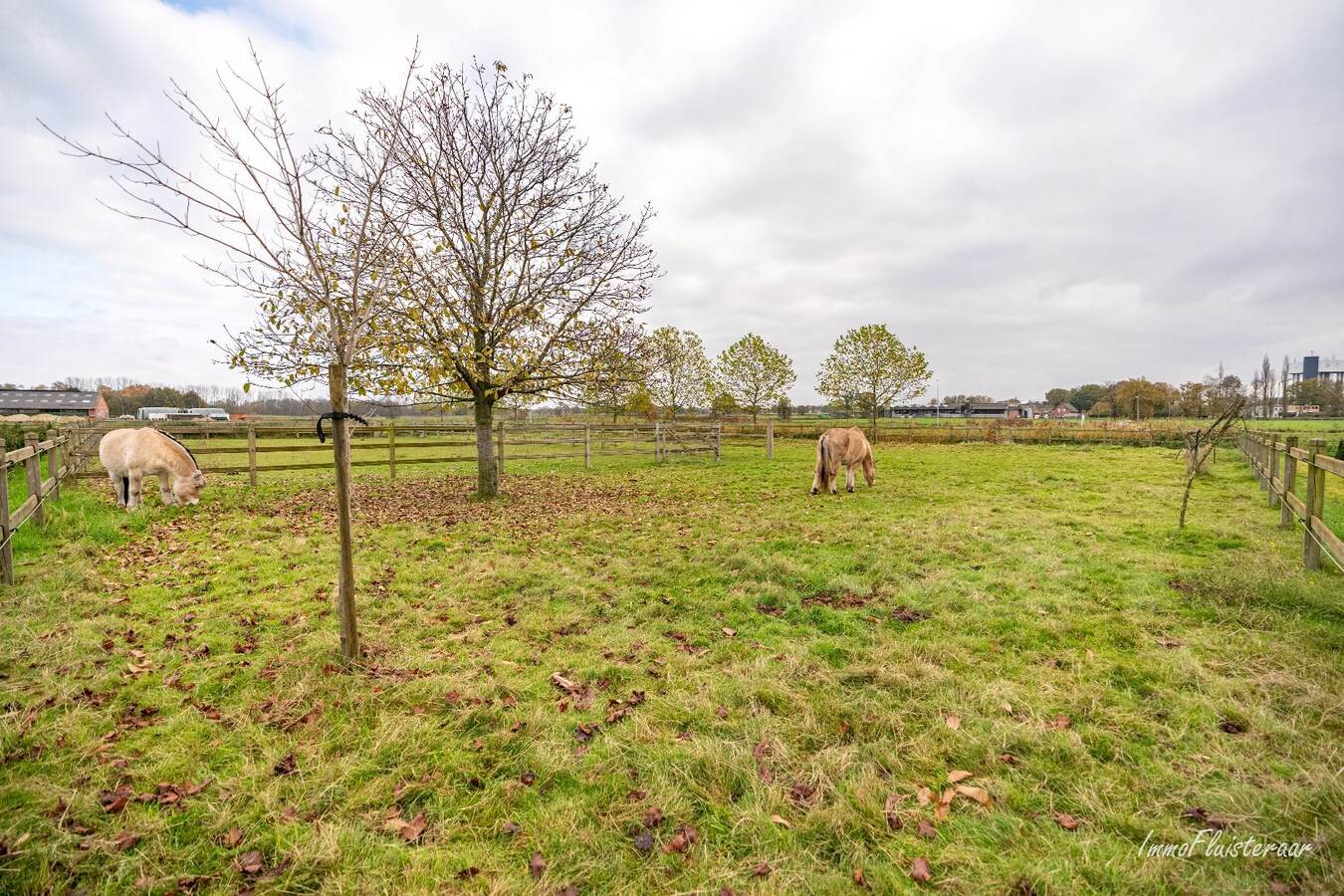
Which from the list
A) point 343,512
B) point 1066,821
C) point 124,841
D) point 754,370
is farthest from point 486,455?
point 754,370

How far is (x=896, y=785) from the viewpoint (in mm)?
2631

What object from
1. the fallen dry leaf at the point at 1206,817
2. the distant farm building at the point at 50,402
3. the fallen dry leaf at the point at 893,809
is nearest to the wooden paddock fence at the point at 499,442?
the fallen dry leaf at the point at 893,809

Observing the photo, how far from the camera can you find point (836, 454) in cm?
1127

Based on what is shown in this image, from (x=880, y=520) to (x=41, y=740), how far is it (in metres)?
8.89

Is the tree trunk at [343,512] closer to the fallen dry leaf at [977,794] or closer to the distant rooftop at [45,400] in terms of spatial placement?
the fallen dry leaf at [977,794]

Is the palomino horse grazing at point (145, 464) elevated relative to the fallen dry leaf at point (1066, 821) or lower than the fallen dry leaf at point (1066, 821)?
elevated

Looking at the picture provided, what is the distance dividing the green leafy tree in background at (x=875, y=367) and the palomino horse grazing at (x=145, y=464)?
2934cm

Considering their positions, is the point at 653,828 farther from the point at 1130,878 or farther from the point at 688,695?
the point at 1130,878

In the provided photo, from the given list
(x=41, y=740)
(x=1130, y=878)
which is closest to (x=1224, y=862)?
(x=1130, y=878)

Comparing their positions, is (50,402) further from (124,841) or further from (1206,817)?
(1206,817)

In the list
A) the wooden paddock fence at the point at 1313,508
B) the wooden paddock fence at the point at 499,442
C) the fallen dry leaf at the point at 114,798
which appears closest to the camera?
the fallen dry leaf at the point at 114,798

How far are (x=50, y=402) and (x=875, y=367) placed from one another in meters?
71.6

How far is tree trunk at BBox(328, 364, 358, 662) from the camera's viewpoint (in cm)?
353

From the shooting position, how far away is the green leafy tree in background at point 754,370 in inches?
1339
